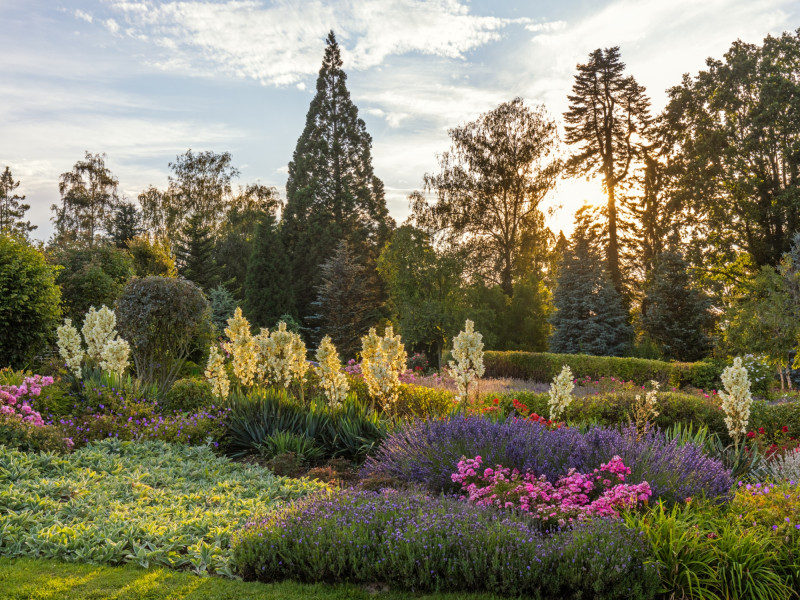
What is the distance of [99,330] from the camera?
10.2 meters

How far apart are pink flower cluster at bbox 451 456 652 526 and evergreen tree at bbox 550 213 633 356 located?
57.2 ft

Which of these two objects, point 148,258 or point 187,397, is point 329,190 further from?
point 187,397

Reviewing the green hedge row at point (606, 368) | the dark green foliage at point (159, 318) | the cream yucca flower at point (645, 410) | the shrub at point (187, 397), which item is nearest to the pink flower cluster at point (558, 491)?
the cream yucca flower at point (645, 410)

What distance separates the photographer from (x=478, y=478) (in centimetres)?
529

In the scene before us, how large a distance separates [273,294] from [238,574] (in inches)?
1010

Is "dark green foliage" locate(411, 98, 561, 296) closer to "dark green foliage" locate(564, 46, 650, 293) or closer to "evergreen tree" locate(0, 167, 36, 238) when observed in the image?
"dark green foliage" locate(564, 46, 650, 293)

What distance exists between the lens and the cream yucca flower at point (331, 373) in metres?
8.14

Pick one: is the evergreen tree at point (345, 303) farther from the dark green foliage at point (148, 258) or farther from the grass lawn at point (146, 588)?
the grass lawn at point (146, 588)

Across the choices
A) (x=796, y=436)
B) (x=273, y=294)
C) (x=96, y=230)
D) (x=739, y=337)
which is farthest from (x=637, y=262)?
(x=96, y=230)

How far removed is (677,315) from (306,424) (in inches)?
693

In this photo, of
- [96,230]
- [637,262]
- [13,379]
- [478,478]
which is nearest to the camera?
[478,478]

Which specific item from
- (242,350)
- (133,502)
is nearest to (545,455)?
(133,502)

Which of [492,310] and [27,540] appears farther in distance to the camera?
[492,310]

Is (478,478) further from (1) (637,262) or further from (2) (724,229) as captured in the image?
(1) (637,262)
